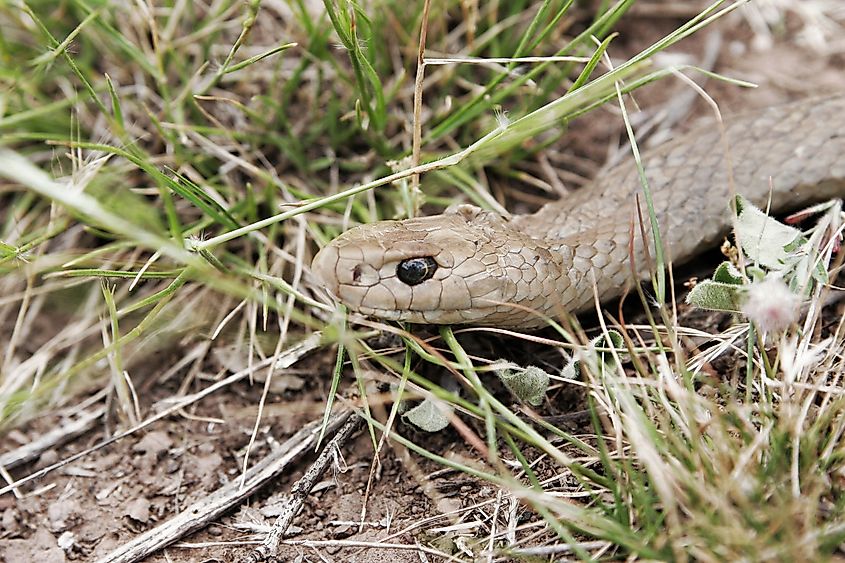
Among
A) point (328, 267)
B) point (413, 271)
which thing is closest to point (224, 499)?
point (328, 267)

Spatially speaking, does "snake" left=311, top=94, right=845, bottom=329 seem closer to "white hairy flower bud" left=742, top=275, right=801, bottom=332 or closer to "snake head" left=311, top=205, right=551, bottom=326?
"snake head" left=311, top=205, right=551, bottom=326

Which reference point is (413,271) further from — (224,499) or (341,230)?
(224,499)

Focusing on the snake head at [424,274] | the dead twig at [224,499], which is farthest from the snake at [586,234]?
the dead twig at [224,499]

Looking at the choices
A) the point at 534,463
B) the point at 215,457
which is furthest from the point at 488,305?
the point at 215,457

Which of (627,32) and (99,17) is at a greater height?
(99,17)

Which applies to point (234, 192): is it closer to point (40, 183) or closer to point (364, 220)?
point (364, 220)

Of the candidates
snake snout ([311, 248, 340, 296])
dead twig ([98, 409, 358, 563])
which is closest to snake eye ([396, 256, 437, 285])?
snake snout ([311, 248, 340, 296])

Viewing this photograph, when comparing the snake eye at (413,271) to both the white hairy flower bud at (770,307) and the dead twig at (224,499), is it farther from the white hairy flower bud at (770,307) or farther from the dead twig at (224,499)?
the white hairy flower bud at (770,307)

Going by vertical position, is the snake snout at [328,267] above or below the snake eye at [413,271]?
above
